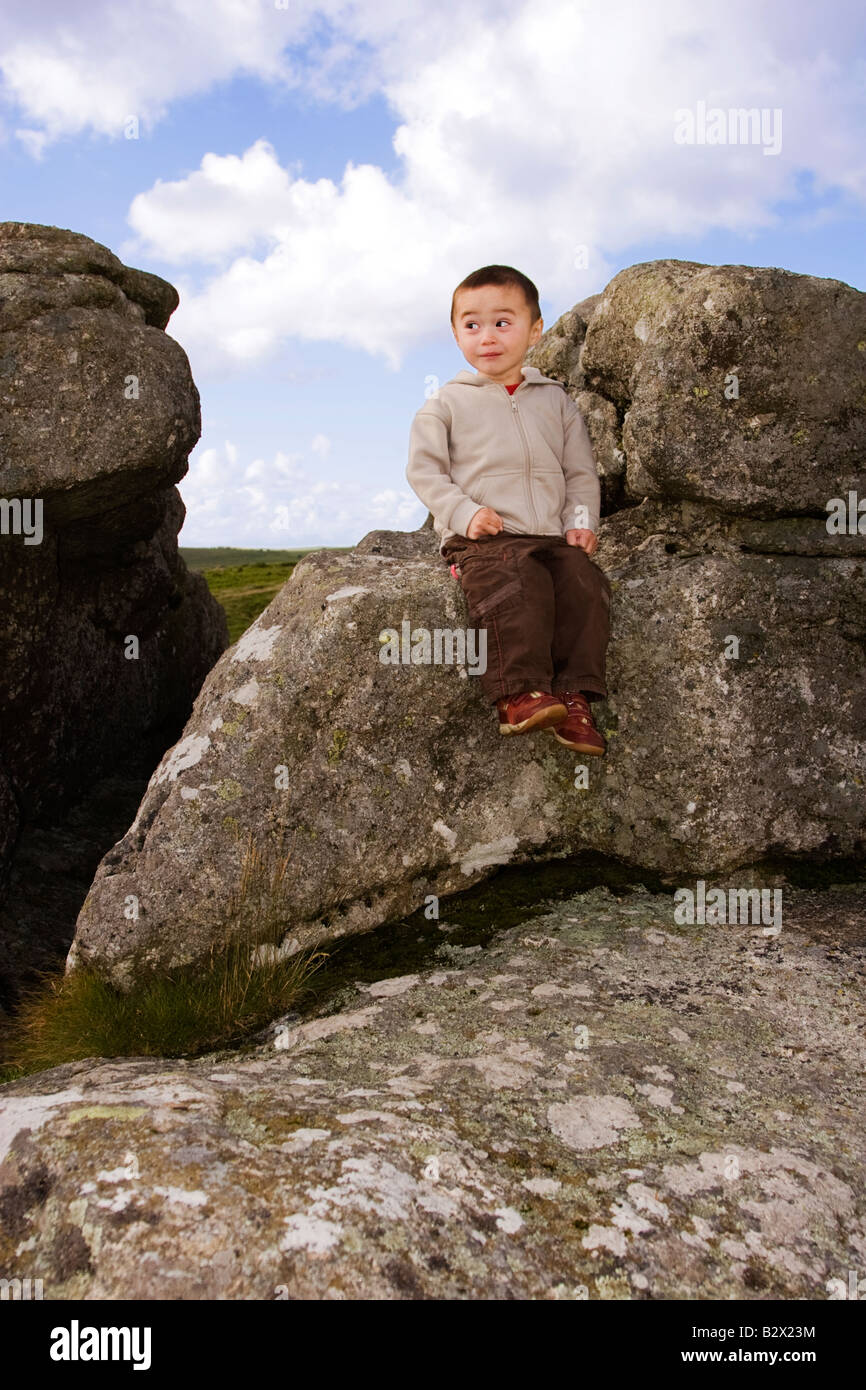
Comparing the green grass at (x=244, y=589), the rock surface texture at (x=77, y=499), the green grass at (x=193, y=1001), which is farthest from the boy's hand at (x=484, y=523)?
the green grass at (x=244, y=589)

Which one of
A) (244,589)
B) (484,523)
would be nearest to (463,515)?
(484,523)

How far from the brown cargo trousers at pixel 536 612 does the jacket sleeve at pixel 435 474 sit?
0.73ft

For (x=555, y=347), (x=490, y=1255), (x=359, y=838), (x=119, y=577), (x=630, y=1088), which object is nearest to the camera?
(x=490, y=1255)

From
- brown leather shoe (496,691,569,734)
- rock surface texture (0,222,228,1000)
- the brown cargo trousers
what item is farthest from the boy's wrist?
rock surface texture (0,222,228,1000)

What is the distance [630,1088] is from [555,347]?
6214mm

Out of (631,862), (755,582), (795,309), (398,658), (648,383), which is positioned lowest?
(631,862)

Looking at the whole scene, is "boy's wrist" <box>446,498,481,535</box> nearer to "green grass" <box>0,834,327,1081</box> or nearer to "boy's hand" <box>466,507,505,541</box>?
"boy's hand" <box>466,507,505,541</box>

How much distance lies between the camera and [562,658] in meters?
6.01

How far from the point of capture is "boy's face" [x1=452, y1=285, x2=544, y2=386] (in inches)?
248

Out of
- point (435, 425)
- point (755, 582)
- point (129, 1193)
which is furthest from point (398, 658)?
point (129, 1193)

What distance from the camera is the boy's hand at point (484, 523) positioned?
610 centimetres

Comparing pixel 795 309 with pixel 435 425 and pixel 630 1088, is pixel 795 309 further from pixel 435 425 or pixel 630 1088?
pixel 630 1088

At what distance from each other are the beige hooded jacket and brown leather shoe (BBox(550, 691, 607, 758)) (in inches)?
47.2

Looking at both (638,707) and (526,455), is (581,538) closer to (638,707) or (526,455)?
(526,455)
